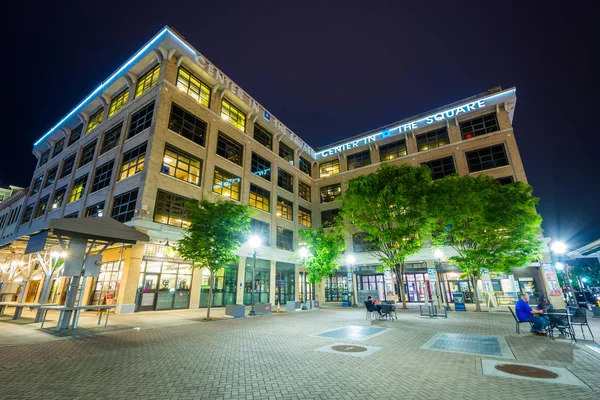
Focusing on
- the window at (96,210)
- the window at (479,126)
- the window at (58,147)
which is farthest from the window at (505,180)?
the window at (58,147)

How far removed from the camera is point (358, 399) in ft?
15.1

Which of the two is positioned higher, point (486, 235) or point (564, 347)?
point (486, 235)

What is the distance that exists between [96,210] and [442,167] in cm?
3502

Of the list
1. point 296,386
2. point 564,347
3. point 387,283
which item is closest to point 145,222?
point 296,386

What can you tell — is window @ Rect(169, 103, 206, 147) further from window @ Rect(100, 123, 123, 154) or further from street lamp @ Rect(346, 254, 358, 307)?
street lamp @ Rect(346, 254, 358, 307)

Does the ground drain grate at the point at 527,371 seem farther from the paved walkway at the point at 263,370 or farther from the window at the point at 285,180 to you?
the window at the point at 285,180

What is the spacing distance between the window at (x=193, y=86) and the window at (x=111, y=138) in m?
7.10

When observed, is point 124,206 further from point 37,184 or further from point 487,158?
point 487,158

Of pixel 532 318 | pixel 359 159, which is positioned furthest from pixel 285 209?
pixel 532 318

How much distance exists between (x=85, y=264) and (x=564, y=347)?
18.4 meters

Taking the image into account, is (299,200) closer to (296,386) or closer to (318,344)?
(318,344)

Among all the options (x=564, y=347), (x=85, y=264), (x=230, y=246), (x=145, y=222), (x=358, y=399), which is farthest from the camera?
(x=145, y=222)

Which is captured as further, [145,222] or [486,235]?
[486,235]

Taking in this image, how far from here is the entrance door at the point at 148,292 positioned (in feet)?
62.8
